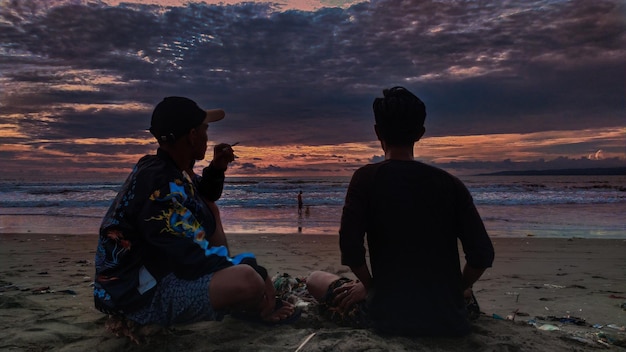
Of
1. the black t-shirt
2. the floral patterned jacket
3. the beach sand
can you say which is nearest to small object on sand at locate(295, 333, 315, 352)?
the beach sand

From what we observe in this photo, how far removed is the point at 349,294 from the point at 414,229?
2.65 ft

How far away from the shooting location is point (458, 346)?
307cm

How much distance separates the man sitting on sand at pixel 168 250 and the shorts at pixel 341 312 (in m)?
0.57

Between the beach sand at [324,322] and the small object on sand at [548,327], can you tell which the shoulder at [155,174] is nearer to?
the beach sand at [324,322]

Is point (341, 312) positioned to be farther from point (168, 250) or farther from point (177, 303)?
point (168, 250)

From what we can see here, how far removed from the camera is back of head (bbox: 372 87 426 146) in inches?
115

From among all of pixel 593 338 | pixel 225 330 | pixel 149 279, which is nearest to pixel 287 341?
pixel 225 330

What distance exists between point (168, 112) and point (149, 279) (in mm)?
1097

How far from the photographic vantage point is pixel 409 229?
2.92 meters

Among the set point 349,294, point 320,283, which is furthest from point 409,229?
point 320,283

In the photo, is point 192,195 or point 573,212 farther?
point 573,212

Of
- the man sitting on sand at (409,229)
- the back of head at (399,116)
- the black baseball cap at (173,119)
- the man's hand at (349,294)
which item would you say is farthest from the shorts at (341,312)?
the black baseball cap at (173,119)

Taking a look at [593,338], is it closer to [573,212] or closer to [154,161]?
[154,161]

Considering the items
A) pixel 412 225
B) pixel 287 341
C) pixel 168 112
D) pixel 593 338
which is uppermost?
pixel 168 112
